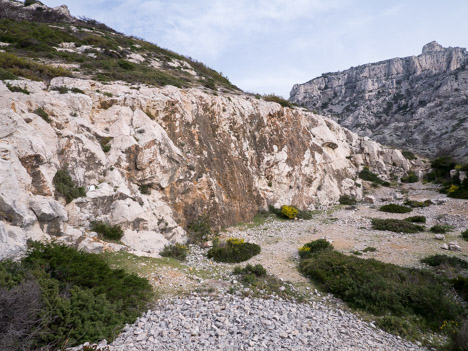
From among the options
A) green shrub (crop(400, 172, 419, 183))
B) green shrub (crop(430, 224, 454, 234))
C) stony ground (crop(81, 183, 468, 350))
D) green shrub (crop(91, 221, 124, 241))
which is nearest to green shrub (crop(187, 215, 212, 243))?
stony ground (crop(81, 183, 468, 350))

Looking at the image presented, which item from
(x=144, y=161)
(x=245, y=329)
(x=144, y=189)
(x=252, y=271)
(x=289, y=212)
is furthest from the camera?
(x=289, y=212)

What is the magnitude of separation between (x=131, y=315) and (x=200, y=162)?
12.5 metres

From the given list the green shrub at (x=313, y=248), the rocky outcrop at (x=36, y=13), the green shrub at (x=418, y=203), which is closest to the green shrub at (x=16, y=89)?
the green shrub at (x=313, y=248)

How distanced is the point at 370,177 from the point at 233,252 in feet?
96.7

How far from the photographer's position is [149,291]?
741cm

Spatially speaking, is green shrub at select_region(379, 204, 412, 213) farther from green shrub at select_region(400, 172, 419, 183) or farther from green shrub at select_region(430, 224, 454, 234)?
green shrub at select_region(400, 172, 419, 183)

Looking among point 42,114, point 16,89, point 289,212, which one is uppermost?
point 16,89

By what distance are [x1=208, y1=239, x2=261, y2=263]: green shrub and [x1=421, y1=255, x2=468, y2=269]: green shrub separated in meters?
8.26

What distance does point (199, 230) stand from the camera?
49.0 ft

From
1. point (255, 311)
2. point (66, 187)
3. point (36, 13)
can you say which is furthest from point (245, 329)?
point (36, 13)

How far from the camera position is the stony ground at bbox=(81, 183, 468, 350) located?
5.61 meters

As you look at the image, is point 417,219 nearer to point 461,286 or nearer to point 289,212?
point 289,212

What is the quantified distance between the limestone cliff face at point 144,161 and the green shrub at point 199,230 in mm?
461

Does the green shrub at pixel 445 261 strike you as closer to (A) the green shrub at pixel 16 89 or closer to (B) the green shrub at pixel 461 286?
(B) the green shrub at pixel 461 286
